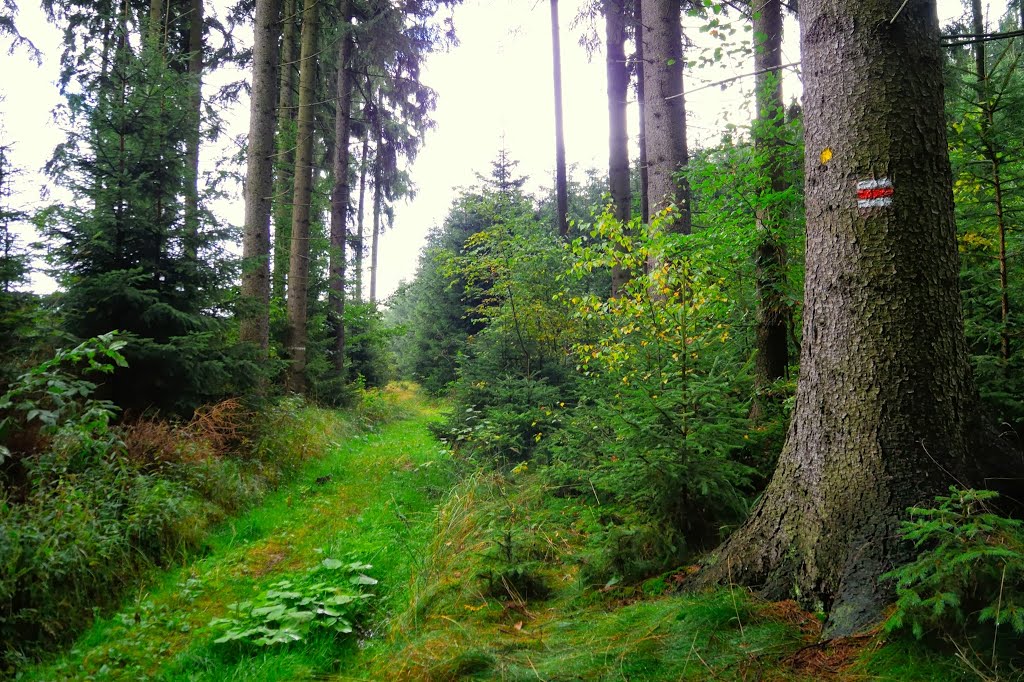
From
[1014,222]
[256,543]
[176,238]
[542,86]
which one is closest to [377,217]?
[542,86]

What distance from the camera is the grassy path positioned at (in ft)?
10.1

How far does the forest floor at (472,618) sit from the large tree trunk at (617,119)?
599cm

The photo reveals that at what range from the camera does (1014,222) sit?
387 centimetres

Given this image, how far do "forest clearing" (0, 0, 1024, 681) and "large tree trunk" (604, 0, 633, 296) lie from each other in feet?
7.28

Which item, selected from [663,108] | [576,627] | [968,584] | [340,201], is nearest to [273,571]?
[576,627]

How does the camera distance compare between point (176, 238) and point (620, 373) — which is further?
point (176, 238)

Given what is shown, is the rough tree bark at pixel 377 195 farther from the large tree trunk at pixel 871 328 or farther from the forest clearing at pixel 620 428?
the large tree trunk at pixel 871 328

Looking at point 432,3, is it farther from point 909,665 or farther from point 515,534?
point 909,665

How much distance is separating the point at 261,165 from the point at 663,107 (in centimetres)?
613

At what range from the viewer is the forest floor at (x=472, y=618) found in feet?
7.40

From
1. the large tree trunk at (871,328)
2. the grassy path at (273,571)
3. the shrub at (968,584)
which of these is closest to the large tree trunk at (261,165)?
the grassy path at (273,571)

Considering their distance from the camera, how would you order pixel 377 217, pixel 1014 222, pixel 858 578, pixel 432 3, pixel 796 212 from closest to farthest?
pixel 858 578 < pixel 1014 222 < pixel 796 212 < pixel 432 3 < pixel 377 217

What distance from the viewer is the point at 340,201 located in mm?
14211

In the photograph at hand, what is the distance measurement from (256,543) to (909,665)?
15.8ft
